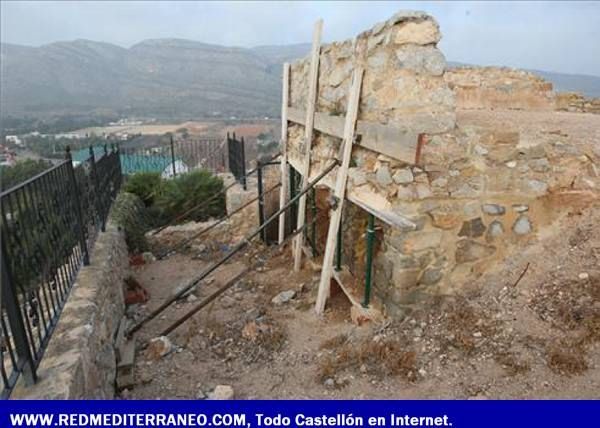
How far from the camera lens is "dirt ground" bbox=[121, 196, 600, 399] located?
308cm

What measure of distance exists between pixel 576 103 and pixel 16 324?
11709 mm

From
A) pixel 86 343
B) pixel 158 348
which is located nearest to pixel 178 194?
pixel 158 348

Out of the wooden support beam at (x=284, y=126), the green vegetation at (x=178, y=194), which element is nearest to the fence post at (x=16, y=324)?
the wooden support beam at (x=284, y=126)

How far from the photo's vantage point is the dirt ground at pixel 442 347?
3084 mm

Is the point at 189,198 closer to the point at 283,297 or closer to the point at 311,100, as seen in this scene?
the point at 283,297

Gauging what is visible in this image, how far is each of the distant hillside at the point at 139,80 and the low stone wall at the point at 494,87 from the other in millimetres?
32180

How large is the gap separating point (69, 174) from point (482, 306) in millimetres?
4110

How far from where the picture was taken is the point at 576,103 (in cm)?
973

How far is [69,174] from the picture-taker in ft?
12.5

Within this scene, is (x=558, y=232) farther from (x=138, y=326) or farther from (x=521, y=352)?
(x=138, y=326)

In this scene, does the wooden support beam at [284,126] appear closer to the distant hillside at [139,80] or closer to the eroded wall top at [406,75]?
the eroded wall top at [406,75]

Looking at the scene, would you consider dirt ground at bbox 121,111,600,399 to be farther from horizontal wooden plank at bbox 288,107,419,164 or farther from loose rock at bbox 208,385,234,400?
horizontal wooden plank at bbox 288,107,419,164

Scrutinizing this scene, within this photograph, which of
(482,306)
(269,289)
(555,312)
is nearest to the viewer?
(555,312)

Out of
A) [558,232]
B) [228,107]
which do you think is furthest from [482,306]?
[228,107]
